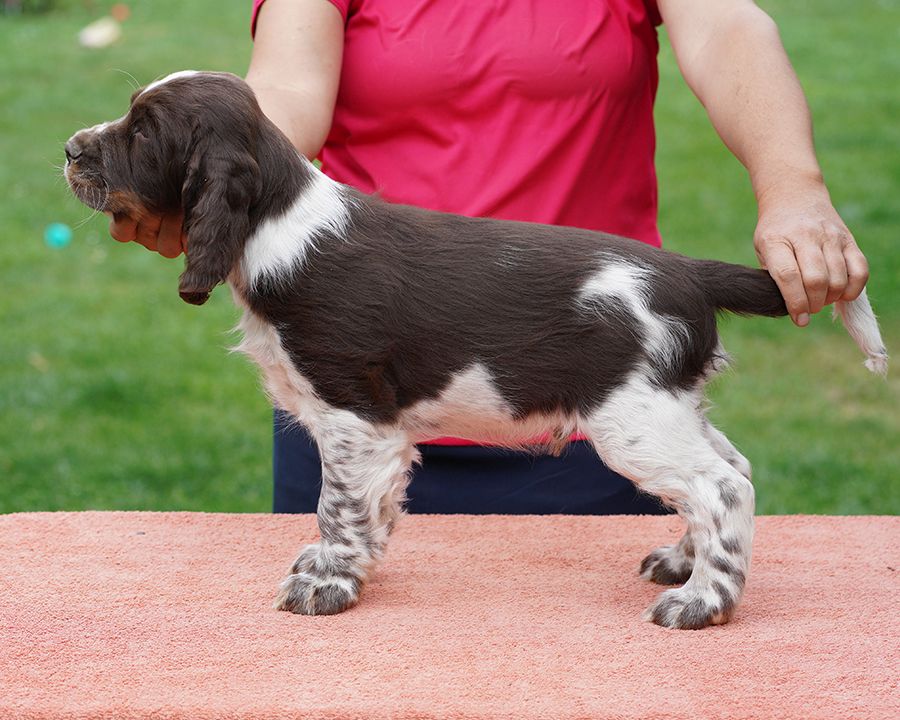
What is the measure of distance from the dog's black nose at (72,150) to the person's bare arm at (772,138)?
5.16 feet

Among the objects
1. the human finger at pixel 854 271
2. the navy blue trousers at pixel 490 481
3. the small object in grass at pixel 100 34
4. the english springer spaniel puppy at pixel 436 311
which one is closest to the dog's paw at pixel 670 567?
the english springer spaniel puppy at pixel 436 311

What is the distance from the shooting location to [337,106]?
161 inches

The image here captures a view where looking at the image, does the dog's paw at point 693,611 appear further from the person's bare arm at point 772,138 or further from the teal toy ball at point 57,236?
the teal toy ball at point 57,236

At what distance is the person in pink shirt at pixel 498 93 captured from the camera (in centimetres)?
376

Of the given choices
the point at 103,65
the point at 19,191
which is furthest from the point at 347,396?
the point at 103,65

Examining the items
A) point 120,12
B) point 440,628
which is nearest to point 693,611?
point 440,628

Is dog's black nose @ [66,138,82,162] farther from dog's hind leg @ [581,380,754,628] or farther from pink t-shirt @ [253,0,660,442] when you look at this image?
dog's hind leg @ [581,380,754,628]

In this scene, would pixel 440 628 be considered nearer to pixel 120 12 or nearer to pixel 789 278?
pixel 789 278

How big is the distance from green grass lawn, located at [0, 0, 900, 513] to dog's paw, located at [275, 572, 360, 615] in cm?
100

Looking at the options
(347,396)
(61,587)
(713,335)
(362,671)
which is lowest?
(61,587)

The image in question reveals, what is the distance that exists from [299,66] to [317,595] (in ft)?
5.12

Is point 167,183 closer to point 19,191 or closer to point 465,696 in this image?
point 465,696

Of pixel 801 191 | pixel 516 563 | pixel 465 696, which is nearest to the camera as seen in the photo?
pixel 465 696

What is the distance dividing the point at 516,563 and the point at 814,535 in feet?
3.09
